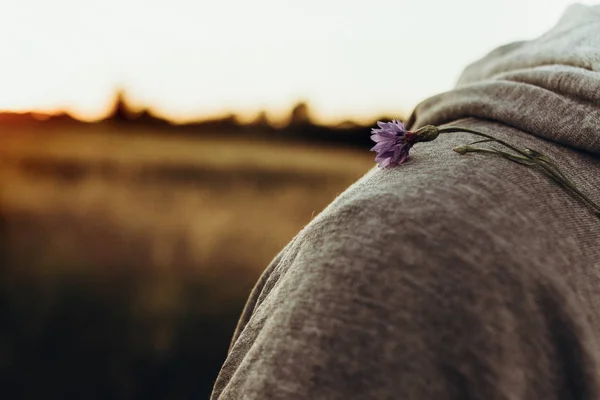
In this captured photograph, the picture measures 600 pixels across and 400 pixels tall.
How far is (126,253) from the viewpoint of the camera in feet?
4.69

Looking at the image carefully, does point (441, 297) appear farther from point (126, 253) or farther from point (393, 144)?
point (126, 253)

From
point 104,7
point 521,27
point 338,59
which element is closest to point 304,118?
point 338,59

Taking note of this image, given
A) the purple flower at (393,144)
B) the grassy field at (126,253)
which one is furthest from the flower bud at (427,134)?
the grassy field at (126,253)

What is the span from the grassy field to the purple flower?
104cm

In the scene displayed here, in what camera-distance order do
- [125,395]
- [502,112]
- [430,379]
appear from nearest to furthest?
1. [430,379]
2. [502,112]
3. [125,395]

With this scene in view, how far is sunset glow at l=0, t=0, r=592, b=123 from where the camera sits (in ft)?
4.62

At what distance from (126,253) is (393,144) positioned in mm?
1066

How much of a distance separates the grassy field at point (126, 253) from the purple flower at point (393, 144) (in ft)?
3.41

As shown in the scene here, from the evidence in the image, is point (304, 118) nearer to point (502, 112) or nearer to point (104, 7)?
point (104, 7)

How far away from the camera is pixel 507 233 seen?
1.26 feet

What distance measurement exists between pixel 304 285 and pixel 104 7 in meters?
1.22

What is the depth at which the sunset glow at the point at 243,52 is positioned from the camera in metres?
1.41

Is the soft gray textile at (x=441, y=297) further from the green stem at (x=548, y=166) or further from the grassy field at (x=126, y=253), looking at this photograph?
the grassy field at (x=126, y=253)

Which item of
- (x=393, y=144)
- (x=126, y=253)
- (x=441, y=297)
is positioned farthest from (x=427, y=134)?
(x=126, y=253)
